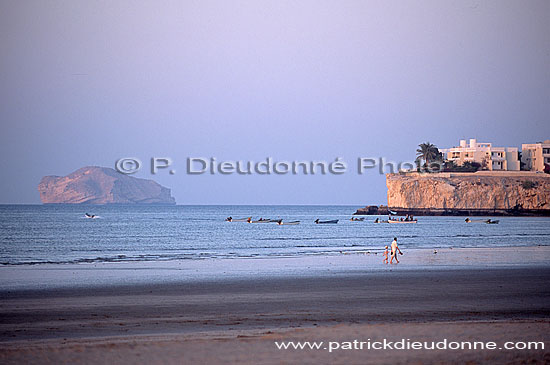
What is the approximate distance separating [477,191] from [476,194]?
80 centimetres

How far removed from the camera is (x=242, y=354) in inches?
375

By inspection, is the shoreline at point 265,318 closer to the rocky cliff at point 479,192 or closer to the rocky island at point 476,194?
the rocky island at point 476,194

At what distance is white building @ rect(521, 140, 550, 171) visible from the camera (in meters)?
156

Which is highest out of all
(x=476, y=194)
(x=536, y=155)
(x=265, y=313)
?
(x=536, y=155)

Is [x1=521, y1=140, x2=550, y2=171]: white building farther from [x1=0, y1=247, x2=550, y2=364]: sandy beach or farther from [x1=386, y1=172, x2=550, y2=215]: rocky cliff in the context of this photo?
[x1=0, y1=247, x2=550, y2=364]: sandy beach

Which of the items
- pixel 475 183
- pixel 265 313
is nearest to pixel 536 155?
pixel 475 183

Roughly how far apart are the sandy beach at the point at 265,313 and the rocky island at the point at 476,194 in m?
124

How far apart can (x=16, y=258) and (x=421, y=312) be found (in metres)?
26.9

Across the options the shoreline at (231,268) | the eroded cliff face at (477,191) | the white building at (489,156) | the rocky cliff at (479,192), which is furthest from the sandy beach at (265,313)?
the white building at (489,156)

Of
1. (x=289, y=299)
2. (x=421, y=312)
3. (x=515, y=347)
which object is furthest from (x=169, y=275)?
(x=515, y=347)

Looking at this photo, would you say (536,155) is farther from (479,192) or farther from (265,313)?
(265,313)

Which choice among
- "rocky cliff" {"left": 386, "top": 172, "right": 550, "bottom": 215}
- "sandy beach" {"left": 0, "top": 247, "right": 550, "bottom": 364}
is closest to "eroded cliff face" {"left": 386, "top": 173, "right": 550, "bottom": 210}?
"rocky cliff" {"left": 386, "top": 172, "right": 550, "bottom": 215}

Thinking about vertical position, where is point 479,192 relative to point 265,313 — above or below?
below

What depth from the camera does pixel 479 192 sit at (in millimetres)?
147750
